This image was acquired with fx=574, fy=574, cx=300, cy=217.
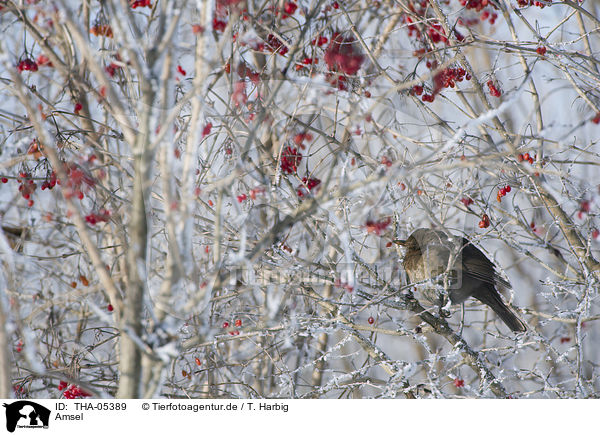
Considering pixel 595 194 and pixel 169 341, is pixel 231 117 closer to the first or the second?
pixel 169 341

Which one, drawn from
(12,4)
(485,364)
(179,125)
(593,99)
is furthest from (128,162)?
→ (593,99)

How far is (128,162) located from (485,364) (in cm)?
251

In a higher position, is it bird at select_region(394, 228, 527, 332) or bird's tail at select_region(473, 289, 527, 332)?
bird at select_region(394, 228, 527, 332)

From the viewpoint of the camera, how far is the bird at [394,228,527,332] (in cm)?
404

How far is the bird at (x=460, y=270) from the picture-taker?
4.04 meters
